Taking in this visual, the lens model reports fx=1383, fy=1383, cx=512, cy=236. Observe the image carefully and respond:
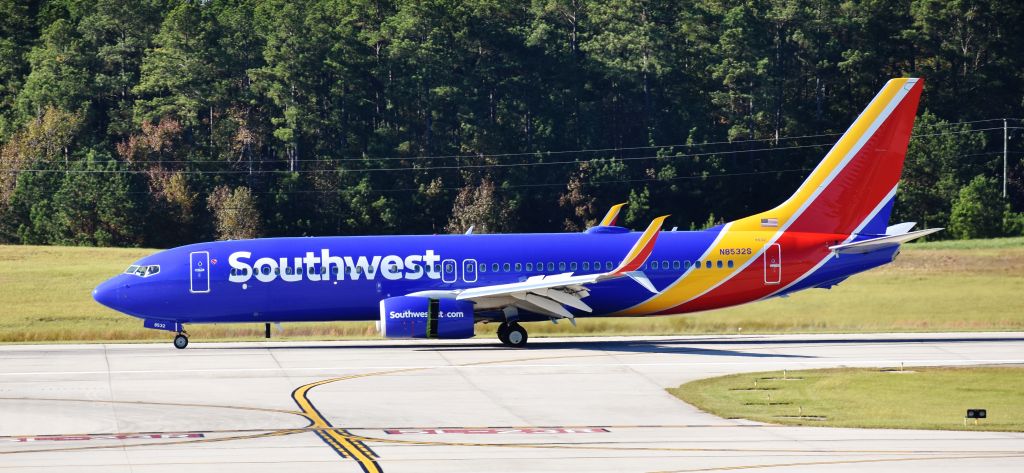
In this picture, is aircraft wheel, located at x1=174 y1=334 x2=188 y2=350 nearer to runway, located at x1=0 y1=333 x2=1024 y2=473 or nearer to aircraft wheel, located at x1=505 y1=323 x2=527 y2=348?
runway, located at x1=0 y1=333 x2=1024 y2=473

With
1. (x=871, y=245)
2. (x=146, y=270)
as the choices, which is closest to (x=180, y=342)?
(x=146, y=270)

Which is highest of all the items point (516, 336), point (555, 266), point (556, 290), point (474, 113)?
point (474, 113)

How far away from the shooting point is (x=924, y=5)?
98.6m

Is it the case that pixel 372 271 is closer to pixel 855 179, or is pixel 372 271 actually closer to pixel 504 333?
pixel 504 333

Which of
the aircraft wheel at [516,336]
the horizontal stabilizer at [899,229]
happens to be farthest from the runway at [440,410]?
the horizontal stabilizer at [899,229]

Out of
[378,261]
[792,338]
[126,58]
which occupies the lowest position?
[792,338]

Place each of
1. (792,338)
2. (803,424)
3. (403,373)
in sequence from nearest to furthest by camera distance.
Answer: (803,424)
(403,373)
(792,338)

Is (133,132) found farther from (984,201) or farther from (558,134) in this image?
(984,201)

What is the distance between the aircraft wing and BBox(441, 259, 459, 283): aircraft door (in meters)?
0.56

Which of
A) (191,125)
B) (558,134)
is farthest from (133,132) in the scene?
(558,134)

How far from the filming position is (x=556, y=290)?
1618 inches

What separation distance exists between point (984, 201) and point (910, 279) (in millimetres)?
27591

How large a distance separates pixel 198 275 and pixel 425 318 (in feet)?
23.8

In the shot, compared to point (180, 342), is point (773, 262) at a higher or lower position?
higher
